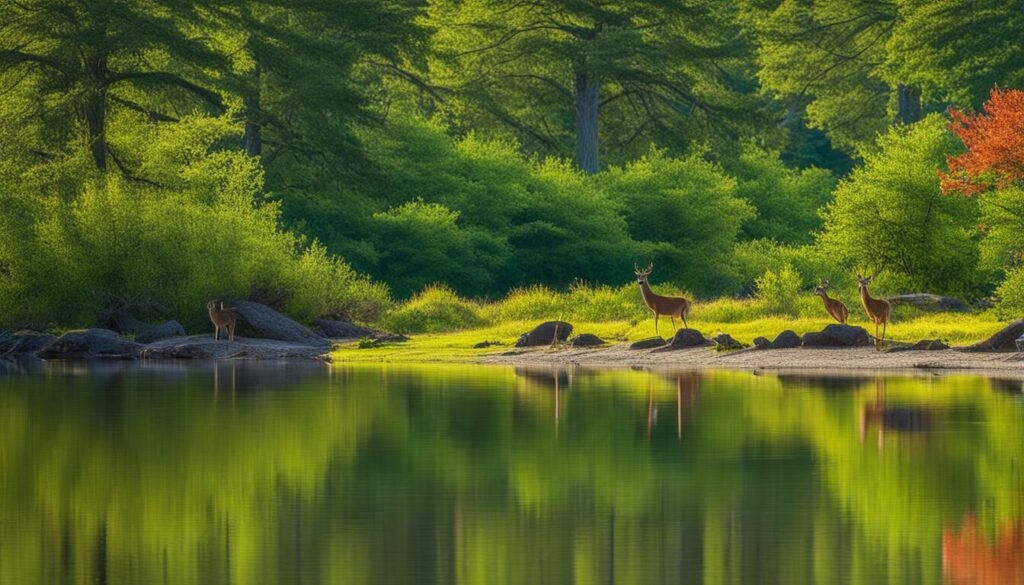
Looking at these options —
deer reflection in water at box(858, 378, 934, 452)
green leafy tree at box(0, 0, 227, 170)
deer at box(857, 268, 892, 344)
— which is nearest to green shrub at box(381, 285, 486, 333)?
green leafy tree at box(0, 0, 227, 170)

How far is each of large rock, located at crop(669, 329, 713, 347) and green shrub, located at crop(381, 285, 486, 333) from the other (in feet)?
31.7

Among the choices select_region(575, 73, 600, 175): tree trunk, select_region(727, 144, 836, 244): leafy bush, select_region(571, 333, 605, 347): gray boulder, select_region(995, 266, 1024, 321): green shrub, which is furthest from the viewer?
select_region(727, 144, 836, 244): leafy bush

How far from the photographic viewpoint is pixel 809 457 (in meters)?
19.2

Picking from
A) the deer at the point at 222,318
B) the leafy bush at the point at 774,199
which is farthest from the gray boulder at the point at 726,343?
the leafy bush at the point at 774,199

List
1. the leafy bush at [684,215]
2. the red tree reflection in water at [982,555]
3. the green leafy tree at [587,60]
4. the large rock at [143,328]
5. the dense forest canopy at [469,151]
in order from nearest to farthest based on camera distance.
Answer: the red tree reflection in water at [982,555], the large rock at [143,328], the dense forest canopy at [469,151], the leafy bush at [684,215], the green leafy tree at [587,60]

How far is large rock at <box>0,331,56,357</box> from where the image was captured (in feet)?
148

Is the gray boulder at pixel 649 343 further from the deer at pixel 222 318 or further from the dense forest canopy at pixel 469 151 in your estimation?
the deer at pixel 222 318

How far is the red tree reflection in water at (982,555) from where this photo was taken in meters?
11.9

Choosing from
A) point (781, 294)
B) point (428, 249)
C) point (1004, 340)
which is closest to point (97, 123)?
point (428, 249)

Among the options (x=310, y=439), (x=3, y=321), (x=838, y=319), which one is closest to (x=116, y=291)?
(x=3, y=321)

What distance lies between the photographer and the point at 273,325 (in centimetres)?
4503

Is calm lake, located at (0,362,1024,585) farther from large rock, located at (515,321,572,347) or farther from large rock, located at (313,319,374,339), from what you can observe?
large rock, located at (313,319,374,339)

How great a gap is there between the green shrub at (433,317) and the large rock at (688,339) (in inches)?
380

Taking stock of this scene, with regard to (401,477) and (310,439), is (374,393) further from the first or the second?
(401,477)
